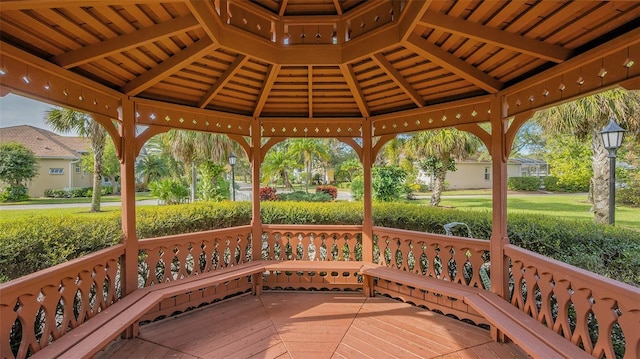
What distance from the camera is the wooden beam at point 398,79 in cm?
329

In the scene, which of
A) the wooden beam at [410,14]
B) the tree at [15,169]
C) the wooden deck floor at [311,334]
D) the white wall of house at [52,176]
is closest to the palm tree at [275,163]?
the wooden deck floor at [311,334]

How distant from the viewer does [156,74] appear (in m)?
3.02

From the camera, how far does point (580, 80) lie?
2297 mm

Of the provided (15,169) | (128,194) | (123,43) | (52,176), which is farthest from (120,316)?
(52,176)

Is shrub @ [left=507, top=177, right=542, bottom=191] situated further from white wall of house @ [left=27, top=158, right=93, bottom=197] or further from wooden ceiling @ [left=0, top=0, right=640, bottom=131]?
white wall of house @ [left=27, top=158, right=93, bottom=197]

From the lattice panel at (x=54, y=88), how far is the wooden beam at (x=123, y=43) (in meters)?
0.17

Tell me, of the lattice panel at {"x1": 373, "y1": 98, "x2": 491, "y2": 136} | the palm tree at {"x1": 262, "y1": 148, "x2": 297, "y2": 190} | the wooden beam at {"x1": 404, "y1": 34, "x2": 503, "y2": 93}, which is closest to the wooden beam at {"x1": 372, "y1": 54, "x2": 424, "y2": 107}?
the lattice panel at {"x1": 373, "y1": 98, "x2": 491, "y2": 136}

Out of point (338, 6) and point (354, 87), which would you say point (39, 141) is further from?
point (338, 6)

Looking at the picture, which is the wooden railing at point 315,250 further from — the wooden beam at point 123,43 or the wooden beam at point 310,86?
the wooden beam at point 123,43

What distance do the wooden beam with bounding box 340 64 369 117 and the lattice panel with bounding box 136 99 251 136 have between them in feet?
5.60

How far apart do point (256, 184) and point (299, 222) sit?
50.1 inches

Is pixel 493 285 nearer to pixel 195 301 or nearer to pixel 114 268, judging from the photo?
pixel 195 301

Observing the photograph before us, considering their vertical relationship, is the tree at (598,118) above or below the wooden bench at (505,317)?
above

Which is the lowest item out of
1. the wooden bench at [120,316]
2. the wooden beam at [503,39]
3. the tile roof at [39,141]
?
the wooden bench at [120,316]
